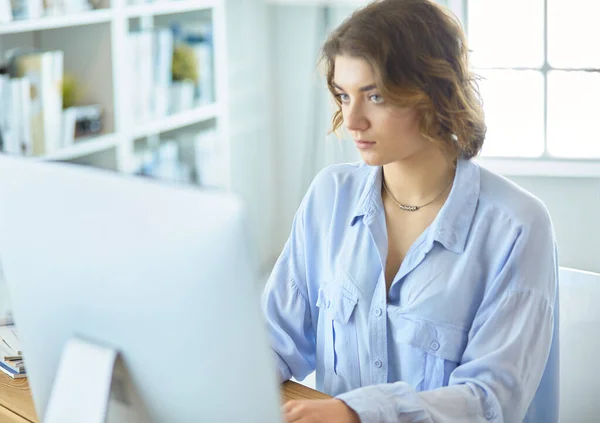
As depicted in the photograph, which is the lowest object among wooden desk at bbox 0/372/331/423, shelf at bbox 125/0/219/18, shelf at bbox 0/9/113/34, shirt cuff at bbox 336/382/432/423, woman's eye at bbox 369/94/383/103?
wooden desk at bbox 0/372/331/423

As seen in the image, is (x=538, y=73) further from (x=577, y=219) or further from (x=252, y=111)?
(x=252, y=111)

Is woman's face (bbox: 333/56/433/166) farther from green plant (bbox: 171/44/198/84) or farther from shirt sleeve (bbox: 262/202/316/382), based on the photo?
green plant (bbox: 171/44/198/84)

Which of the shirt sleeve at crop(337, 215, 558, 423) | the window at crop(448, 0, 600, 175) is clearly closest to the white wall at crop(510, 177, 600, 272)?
the window at crop(448, 0, 600, 175)

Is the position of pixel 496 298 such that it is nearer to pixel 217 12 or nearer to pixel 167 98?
pixel 167 98

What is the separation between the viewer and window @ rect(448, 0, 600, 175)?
3.03 meters

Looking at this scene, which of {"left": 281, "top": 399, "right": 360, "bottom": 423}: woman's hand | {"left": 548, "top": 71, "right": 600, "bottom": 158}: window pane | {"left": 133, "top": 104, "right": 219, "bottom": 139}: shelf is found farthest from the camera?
{"left": 133, "top": 104, "right": 219, "bottom": 139}: shelf

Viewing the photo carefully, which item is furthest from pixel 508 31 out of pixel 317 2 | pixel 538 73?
pixel 317 2

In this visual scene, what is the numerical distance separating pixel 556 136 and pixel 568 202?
0.33 m

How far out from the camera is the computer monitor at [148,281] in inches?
34.1

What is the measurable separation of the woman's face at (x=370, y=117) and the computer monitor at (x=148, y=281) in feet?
1.79

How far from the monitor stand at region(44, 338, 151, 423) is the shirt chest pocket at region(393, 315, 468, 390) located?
1.70 ft

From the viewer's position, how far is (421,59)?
139 centimetres

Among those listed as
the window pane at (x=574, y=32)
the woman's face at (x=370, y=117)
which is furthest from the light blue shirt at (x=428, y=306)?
the window pane at (x=574, y=32)

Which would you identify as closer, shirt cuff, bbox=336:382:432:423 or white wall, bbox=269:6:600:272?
A: shirt cuff, bbox=336:382:432:423
